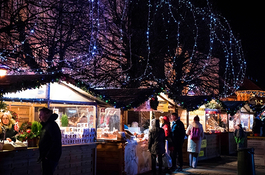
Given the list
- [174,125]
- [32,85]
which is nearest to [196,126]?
[174,125]

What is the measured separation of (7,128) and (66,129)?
210 centimetres

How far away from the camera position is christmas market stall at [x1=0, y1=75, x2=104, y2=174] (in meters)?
7.86

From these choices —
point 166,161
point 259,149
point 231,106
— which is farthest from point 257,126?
point 166,161

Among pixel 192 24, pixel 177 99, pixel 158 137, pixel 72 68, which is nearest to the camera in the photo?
pixel 158 137

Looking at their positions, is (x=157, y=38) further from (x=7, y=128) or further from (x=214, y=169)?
(x=7, y=128)

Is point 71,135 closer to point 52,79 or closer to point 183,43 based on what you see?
point 52,79

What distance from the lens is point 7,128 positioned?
7898mm

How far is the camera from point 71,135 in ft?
30.5

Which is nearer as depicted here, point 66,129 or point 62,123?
point 66,129

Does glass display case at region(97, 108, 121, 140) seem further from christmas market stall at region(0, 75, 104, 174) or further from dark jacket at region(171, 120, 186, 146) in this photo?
dark jacket at region(171, 120, 186, 146)

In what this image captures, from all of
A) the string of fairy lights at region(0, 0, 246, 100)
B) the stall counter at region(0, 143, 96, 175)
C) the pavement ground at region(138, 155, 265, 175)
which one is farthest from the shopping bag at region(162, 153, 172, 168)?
the string of fairy lights at region(0, 0, 246, 100)

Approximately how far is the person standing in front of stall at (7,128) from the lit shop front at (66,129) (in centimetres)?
28

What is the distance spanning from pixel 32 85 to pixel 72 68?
974 cm

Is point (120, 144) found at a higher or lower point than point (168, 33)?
lower
